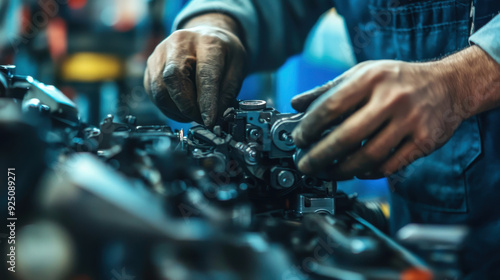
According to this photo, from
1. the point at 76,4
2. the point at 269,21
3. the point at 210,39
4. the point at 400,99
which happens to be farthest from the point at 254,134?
the point at 76,4

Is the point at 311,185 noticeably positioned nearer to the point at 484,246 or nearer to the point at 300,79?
the point at 484,246

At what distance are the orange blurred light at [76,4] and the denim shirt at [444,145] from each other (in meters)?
3.60

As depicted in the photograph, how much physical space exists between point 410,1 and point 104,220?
1.37 metres

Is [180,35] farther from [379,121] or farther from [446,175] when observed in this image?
[446,175]

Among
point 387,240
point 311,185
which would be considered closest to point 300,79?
point 311,185

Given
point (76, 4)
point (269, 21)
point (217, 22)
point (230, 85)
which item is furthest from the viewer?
point (76, 4)

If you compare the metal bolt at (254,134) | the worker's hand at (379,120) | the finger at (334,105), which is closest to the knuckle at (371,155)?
the worker's hand at (379,120)

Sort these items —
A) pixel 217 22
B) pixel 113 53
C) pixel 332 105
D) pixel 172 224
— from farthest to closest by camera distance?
pixel 113 53
pixel 217 22
pixel 332 105
pixel 172 224

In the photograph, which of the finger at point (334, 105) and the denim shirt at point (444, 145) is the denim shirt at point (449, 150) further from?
the finger at point (334, 105)

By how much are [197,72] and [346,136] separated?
0.69 metres

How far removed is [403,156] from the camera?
2.98 ft

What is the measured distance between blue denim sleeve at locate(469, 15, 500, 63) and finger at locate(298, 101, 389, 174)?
34cm

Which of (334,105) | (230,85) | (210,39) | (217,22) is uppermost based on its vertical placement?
(217,22)

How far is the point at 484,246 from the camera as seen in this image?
137 cm
